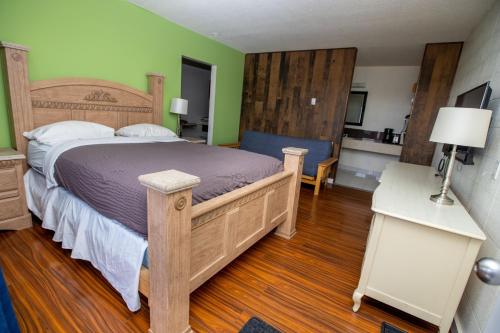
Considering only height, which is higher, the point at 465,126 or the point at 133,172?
the point at 465,126

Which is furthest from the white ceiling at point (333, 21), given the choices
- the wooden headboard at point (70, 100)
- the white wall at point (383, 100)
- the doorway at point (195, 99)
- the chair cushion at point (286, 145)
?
the doorway at point (195, 99)

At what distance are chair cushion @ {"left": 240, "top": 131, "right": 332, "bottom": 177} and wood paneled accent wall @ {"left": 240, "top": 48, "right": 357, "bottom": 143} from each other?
357mm

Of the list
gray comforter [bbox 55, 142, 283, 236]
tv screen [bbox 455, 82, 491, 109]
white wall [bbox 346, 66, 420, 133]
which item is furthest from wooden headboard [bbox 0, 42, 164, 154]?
white wall [bbox 346, 66, 420, 133]

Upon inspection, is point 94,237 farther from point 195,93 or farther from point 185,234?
point 195,93

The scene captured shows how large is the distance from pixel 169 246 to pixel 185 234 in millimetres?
95

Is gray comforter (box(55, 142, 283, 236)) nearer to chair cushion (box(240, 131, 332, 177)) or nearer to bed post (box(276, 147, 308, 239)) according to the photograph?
bed post (box(276, 147, 308, 239))

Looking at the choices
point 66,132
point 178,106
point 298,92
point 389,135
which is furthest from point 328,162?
point 66,132

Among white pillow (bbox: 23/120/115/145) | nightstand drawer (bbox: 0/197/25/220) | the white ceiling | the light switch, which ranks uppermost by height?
the white ceiling

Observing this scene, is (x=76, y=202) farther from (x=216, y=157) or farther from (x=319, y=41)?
(x=319, y=41)

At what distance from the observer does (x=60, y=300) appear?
1.47 m

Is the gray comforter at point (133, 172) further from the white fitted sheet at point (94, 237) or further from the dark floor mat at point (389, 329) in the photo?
the dark floor mat at point (389, 329)

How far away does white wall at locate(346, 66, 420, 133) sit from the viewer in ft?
16.2

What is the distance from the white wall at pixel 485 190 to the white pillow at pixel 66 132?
9.63 feet

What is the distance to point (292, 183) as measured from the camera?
2377mm
